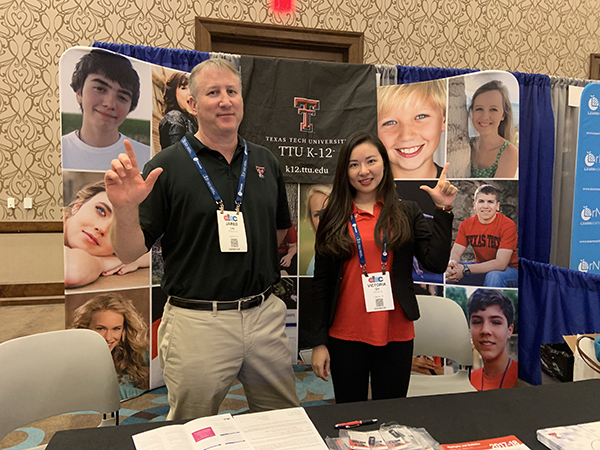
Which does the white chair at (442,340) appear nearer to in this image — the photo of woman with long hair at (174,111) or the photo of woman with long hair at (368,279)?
the photo of woman with long hair at (368,279)

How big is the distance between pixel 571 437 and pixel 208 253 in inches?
42.5

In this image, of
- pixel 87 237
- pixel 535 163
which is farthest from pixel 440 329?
pixel 535 163

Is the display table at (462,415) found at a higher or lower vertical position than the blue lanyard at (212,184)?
lower

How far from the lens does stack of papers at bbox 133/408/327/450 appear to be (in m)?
0.87

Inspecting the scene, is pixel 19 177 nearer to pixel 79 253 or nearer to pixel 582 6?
pixel 79 253

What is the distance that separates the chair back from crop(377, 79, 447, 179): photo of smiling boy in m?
1.21

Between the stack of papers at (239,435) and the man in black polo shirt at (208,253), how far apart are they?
17.9 inches

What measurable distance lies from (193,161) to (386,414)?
983mm

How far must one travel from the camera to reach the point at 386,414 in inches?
39.4

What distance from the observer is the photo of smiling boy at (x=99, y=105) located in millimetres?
2307

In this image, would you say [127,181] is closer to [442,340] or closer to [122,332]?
[442,340]

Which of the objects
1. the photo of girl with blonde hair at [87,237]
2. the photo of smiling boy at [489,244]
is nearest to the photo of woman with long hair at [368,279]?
the photo of smiling boy at [489,244]

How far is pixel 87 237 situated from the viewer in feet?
7.87

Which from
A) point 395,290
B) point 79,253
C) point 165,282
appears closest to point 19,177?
point 79,253
